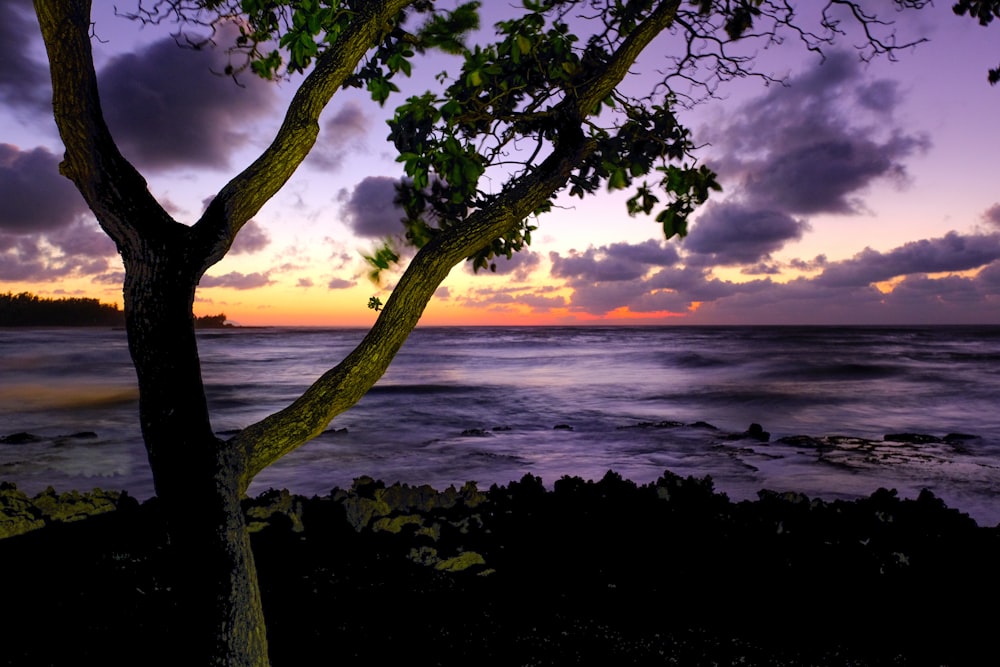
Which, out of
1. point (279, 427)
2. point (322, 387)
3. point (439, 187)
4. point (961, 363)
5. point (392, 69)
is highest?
point (392, 69)

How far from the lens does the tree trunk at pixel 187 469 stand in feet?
8.16

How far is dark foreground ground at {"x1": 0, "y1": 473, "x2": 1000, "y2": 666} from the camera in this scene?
315 cm

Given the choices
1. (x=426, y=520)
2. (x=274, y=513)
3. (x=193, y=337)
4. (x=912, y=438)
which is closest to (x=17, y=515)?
(x=274, y=513)

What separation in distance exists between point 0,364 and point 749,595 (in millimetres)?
41190

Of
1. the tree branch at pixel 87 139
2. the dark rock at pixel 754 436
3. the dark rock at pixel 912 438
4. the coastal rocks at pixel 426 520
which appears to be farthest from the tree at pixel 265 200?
the dark rock at pixel 912 438

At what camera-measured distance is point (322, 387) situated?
271cm

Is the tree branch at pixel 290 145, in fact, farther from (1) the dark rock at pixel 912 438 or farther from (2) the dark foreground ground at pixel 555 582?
(1) the dark rock at pixel 912 438

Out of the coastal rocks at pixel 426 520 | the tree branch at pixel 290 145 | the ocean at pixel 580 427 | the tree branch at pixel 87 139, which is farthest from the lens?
the ocean at pixel 580 427

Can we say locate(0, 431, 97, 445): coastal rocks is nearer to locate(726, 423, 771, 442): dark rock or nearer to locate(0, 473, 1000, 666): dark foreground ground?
locate(0, 473, 1000, 666): dark foreground ground

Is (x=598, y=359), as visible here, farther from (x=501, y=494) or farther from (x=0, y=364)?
(x=501, y=494)

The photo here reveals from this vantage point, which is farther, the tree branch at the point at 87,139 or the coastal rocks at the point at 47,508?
the coastal rocks at the point at 47,508

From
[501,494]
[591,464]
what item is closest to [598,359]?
[591,464]

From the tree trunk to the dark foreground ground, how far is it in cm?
23

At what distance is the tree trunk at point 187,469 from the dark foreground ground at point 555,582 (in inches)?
9.2
